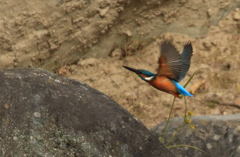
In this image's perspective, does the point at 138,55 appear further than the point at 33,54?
Yes

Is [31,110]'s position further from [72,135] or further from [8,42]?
[8,42]

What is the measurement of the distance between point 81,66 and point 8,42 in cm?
106

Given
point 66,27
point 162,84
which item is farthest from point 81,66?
point 162,84

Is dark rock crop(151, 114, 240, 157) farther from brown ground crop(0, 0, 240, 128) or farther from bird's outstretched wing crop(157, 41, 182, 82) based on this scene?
brown ground crop(0, 0, 240, 128)

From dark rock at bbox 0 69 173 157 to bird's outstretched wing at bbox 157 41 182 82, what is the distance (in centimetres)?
43

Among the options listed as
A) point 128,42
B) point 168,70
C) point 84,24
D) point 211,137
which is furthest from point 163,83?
point 128,42

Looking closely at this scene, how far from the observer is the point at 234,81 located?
4.76 m

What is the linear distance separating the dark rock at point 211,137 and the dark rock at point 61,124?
0.82 metres

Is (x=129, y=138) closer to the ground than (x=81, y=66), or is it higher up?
higher up

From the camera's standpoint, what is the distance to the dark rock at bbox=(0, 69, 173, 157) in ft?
6.16

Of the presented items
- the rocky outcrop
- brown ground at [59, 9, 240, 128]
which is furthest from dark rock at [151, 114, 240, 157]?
the rocky outcrop

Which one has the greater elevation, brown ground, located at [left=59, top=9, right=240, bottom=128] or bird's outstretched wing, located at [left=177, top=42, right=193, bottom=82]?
bird's outstretched wing, located at [left=177, top=42, right=193, bottom=82]

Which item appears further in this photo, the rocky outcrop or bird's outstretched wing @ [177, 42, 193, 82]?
the rocky outcrop

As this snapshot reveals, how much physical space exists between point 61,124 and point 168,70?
0.85 metres
